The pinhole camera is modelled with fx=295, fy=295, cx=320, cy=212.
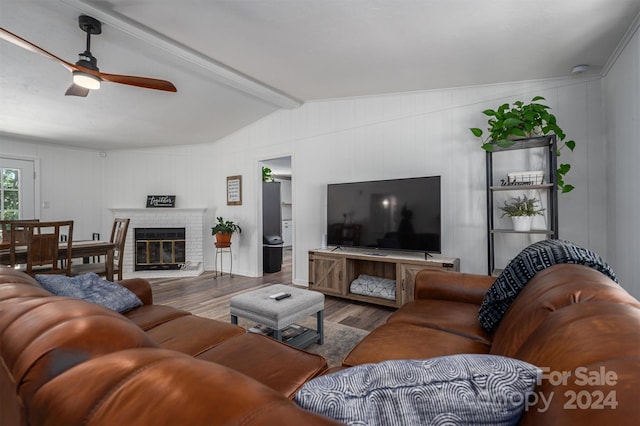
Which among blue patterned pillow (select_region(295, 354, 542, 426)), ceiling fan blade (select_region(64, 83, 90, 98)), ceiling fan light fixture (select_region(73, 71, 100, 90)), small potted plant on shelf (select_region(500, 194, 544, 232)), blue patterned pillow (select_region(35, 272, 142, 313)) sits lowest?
blue patterned pillow (select_region(35, 272, 142, 313))

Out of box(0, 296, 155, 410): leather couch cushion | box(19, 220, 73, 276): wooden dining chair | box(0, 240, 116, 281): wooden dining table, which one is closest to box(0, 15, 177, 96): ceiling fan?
box(19, 220, 73, 276): wooden dining chair

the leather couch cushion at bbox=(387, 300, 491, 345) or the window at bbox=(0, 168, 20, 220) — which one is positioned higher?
the window at bbox=(0, 168, 20, 220)

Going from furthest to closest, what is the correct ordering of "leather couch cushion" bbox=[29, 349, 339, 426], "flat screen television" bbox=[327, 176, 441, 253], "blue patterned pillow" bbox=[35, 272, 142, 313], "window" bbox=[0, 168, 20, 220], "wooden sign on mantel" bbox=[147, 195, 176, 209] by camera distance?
"wooden sign on mantel" bbox=[147, 195, 176, 209]
"window" bbox=[0, 168, 20, 220]
"flat screen television" bbox=[327, 176, 441, 253]
"blue patterned pillow" bbox=[35, 272, 142, 313]
"leather couch cushion" bbox=[29, 349, 339, 426]

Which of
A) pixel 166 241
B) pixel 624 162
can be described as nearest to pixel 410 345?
pixel 624 162

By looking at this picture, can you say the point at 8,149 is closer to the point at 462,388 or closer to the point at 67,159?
the point at 67,159

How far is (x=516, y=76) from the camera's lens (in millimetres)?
2869

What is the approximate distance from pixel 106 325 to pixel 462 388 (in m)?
0.76

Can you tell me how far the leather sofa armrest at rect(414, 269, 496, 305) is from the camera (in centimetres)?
201

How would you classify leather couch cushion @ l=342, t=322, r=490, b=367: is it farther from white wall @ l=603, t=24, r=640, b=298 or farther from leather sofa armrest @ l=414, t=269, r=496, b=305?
white wall @ l=603, t=24, r=640, b=298

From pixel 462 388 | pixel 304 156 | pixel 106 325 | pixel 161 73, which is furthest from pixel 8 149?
pixel 462 388

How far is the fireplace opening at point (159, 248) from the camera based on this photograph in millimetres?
5398

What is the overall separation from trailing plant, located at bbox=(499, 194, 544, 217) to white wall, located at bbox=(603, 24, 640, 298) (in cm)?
53

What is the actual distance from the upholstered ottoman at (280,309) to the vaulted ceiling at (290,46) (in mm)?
2112

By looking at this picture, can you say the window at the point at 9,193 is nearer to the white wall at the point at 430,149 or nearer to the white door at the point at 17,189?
the white door at the point at 17,189
